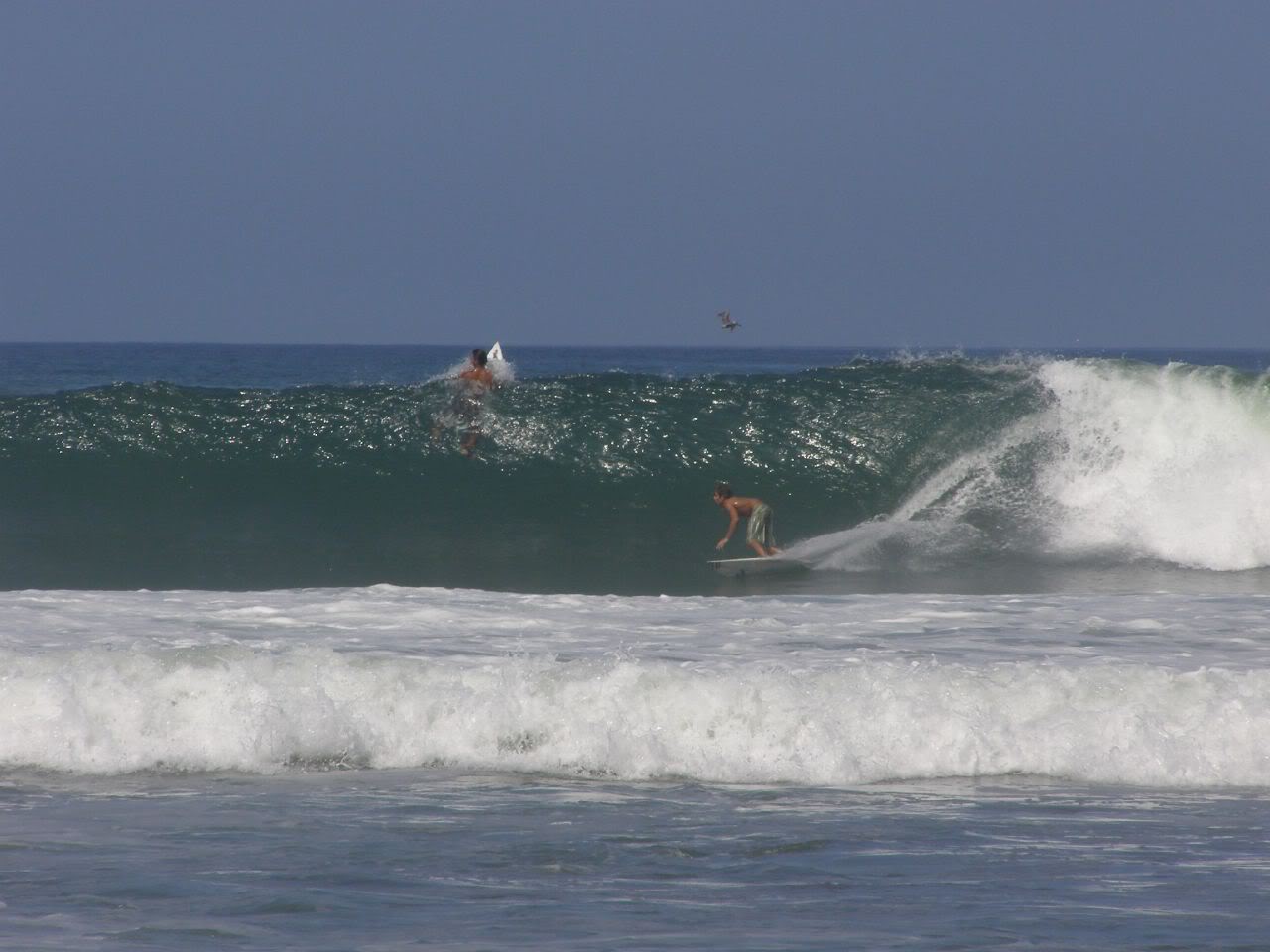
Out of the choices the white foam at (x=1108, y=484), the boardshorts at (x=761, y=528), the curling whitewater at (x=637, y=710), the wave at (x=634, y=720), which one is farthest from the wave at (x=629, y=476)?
the wave at (x=634, y=720)

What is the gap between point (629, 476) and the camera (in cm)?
1756

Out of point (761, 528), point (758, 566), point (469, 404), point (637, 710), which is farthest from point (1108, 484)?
point (637, 710)

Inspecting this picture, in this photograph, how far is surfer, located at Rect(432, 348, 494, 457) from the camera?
60.0ft

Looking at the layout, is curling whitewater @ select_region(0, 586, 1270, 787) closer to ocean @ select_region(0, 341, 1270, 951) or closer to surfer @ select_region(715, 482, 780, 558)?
ocean @ select_region(0, 341, 1270, 951)

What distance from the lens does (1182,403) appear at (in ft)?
56.8

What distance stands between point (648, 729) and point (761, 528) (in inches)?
296

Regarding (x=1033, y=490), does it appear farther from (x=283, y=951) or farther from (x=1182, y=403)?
(x=283, y=951)

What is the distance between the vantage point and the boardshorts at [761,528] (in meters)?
14.8

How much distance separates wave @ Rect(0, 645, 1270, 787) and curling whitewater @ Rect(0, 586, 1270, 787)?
1 centimetres

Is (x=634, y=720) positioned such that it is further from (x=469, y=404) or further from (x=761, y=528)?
(x=469, y=404)

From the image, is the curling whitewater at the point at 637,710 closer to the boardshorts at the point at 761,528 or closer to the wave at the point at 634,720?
the wave at the point at 634,720

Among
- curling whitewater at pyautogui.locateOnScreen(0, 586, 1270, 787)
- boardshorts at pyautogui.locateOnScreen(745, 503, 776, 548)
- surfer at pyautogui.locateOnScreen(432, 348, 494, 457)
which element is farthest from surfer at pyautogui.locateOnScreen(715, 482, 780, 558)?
curling whitewater at pyautogui.locateOnScreen(0, 586, 1270, 787)

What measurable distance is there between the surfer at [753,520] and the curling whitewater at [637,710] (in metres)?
5.46

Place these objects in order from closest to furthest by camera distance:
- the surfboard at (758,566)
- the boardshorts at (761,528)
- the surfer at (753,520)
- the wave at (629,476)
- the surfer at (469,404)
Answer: the surfboard at (758,566), the surfer at (753,520), the boardshorts at (761,528), the wave at (629,476), the surfer at (469,404)
